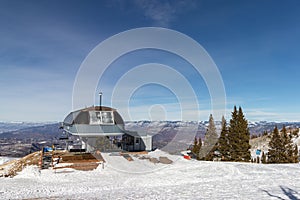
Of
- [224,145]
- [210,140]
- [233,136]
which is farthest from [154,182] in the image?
[210,140]

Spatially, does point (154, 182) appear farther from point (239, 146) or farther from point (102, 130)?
point (239, 146)

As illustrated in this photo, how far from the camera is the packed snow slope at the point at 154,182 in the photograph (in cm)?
939

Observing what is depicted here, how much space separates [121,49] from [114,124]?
7.07m

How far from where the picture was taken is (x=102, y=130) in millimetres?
19547

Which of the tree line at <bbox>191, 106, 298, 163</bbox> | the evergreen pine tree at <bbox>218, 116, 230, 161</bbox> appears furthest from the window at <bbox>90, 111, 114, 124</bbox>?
the tree line at <bbox>191, 106, 298, 163</bbox>

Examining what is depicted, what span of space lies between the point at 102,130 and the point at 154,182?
9135 millimetres

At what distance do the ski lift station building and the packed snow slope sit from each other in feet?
13.2

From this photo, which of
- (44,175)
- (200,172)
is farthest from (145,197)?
(44,175)

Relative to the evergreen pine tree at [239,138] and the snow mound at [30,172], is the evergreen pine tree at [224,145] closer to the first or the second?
the evergreen pine tree at [239,138]

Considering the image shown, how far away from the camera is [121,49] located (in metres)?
20.7

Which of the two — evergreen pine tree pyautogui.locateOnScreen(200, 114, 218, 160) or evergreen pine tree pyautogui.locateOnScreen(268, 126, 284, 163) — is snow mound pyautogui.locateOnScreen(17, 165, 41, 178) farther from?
evergreen pine tree pyautogui.locateOnScreen(268, 126, 284, 163)

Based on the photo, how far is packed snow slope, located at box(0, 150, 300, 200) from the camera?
9.39 meters

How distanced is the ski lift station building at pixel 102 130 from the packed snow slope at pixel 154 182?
402 cm

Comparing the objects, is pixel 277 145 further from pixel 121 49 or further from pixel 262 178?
pixel 121 49
